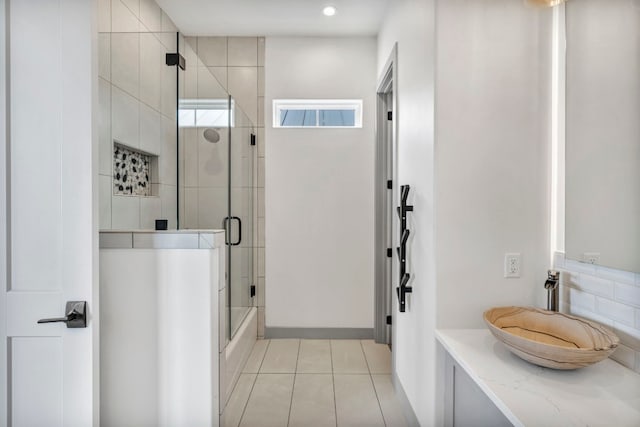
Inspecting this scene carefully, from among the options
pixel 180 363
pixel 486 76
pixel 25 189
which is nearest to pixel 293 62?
pixel 486 76

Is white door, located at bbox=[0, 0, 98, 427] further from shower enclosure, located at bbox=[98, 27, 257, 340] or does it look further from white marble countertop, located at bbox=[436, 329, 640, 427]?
white marble countertop, located at bbox=[436, 329, 640, 427]

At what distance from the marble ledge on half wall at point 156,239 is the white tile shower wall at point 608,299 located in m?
1.54

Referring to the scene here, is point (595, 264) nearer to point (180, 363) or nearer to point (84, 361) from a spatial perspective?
point (180, 363)

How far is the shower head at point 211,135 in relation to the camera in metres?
2.44

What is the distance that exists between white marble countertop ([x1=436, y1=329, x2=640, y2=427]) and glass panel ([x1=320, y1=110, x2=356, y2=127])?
2.46 meters

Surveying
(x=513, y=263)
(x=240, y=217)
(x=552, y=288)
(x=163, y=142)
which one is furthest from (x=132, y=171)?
(x=552, y=288)

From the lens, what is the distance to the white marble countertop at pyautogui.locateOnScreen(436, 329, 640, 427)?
913mm

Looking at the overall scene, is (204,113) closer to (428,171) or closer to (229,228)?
(229,228)

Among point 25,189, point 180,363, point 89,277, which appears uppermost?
point 25,189

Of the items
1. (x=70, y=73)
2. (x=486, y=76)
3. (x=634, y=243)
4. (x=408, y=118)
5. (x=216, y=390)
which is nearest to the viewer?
(x=634, y=243)

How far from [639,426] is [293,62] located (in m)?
3.29

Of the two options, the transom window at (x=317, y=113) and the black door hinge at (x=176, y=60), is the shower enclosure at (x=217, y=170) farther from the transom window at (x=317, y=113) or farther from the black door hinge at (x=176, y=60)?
the transom window at (x=317, y=113)

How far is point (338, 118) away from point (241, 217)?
4.40 ft

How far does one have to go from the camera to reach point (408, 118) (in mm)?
2020
